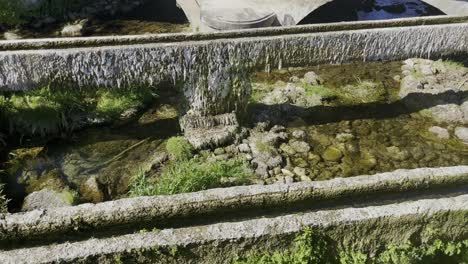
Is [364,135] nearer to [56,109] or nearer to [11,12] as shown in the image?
[56,109]

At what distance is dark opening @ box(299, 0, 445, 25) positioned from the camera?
11461mm

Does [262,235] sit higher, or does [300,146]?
[262,235]

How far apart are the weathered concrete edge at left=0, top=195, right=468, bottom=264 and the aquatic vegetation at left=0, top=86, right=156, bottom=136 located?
3.61 m

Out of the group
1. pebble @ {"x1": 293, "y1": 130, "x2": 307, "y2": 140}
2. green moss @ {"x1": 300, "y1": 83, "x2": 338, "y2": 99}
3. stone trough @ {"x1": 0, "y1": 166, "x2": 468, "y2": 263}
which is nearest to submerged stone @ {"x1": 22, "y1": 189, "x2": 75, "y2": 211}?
stone trough @ {"x1": 0, "y1": 166, "x2": 468, "y2": 263}

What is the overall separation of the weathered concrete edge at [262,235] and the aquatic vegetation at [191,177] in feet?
7.15

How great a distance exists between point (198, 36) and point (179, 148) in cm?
154

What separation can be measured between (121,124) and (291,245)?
433cm

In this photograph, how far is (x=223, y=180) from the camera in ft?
19.0

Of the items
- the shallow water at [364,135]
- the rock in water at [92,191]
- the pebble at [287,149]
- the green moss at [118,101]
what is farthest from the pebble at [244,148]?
the rock in water at [92,191]

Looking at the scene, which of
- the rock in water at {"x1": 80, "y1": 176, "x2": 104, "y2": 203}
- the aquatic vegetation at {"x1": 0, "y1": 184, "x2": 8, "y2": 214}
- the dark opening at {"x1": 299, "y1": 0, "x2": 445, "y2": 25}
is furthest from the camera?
the dark opening at {"x1": 299, "y1": 0, "x2": 445, "y2": 25}

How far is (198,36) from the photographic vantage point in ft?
20.4

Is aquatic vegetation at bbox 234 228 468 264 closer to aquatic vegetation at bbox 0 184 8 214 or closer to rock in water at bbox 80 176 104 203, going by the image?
rock in water at bbox 80 176 104 203

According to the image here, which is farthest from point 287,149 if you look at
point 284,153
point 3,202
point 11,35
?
point 11,35

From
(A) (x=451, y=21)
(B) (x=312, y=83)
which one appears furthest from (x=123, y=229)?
(A) (x=451, y=21)
